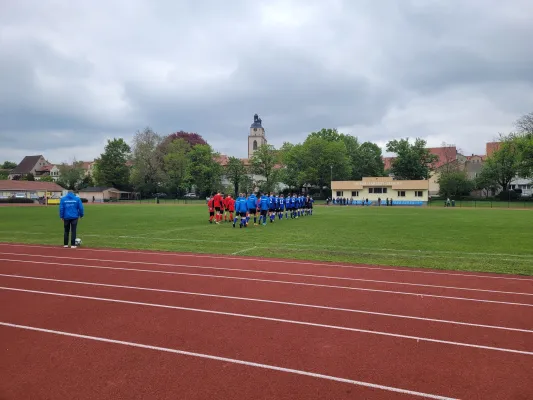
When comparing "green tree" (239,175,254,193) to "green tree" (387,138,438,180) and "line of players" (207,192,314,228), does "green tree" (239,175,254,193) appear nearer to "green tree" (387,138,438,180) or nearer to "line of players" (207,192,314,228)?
"green tree" (387,138,438,180)

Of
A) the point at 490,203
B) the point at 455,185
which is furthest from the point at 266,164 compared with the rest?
the point at 490,203

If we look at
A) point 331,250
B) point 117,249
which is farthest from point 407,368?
point 117,249

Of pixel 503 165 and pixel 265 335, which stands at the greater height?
pixel 503 165

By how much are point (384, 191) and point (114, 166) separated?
5370 cm

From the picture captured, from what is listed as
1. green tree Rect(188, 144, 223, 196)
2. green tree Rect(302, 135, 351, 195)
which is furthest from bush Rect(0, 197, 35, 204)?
green tree Rect(302, 135, 351, 195)

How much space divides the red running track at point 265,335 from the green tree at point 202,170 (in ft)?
Result: 205

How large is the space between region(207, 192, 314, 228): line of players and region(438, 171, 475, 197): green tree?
39520 millimetres

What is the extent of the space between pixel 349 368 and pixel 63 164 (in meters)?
99.9

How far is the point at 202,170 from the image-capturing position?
69.8m

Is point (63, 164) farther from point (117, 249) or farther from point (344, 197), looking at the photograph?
point (117, 249)

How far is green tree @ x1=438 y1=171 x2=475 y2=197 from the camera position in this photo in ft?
192

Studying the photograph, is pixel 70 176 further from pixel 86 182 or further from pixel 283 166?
pixel 283 166

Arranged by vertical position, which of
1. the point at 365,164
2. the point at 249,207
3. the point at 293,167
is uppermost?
the point at 365,164

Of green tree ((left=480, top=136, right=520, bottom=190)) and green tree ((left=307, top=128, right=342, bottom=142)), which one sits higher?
green tree ((left=307, top=128, right=342, bottom=142))
